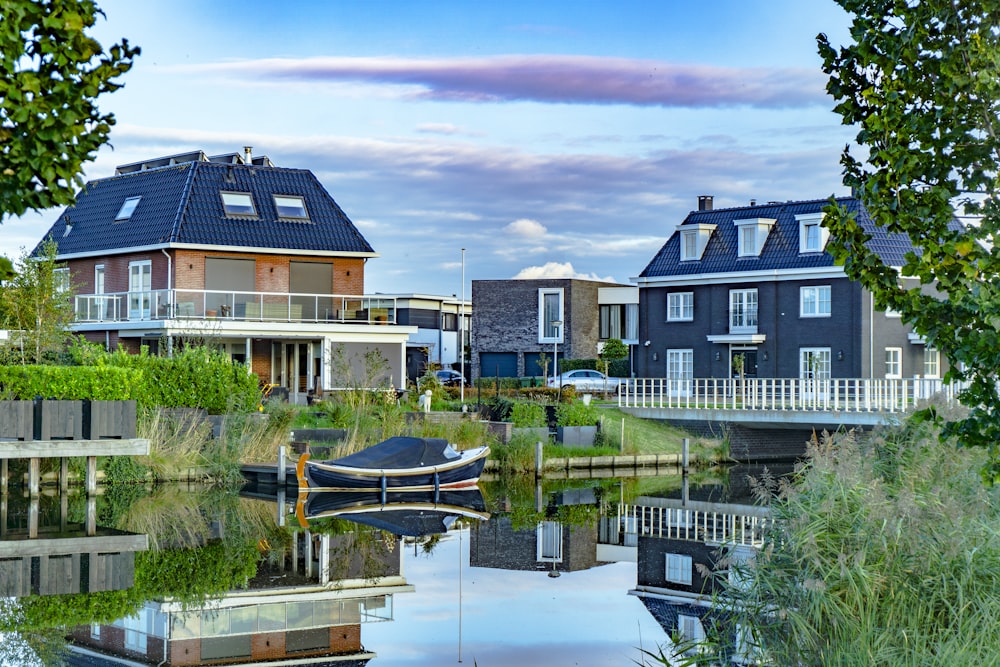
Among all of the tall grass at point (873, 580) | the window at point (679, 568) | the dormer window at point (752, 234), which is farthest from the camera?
the dormer window at point (752, 234)

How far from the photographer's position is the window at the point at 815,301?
42894 mm

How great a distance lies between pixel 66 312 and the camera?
3366 cm

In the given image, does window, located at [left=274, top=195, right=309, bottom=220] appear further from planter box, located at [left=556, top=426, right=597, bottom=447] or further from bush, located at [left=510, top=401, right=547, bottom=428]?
planter box, located at [left=556, top=426, right=597, bottom=447]

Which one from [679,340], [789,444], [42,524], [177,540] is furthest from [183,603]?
[679,340]

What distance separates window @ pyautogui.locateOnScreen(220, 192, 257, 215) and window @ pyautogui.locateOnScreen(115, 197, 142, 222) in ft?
12.1

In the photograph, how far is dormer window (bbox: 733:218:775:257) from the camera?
45.2m

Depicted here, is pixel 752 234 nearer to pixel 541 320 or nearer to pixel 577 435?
pixel 577 435

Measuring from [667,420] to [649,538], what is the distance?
16.9 m

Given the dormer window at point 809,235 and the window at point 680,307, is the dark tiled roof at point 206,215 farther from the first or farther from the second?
the dormer window at point 809,235

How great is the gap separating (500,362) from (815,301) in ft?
74.3

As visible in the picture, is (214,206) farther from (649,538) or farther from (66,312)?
(649,538)

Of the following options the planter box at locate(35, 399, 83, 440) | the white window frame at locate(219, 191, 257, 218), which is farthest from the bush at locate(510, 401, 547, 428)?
the white window frame at locate(219, 191, 257, 218)

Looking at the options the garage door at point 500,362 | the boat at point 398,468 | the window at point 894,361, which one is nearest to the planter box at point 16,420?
the boat at point 398,468

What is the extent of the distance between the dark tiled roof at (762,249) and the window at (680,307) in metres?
0.93
